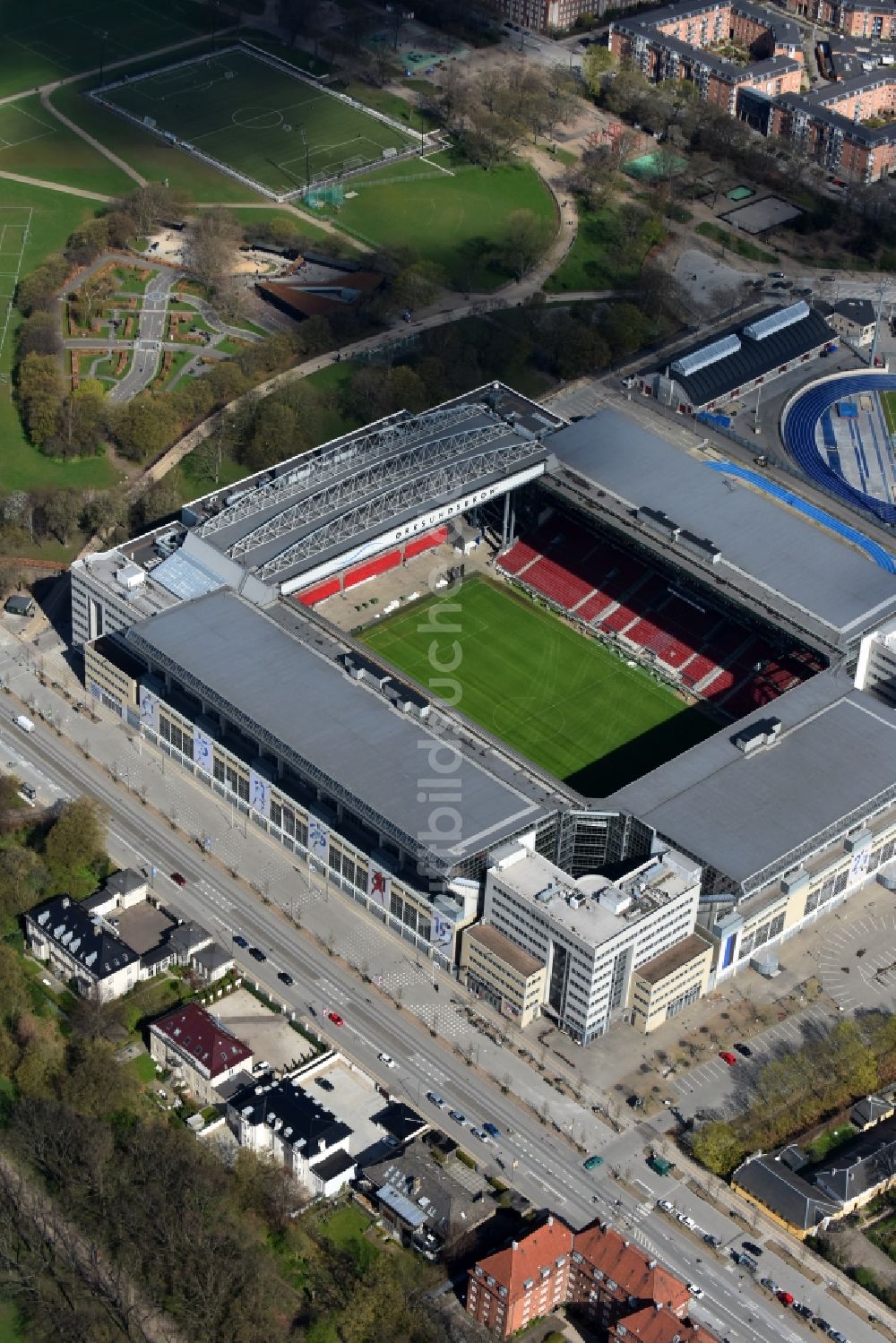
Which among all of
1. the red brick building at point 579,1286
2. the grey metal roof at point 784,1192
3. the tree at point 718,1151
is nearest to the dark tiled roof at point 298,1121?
the red brick building at point 579,1286

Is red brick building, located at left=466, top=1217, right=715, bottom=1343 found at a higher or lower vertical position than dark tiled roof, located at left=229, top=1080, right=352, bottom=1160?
higher

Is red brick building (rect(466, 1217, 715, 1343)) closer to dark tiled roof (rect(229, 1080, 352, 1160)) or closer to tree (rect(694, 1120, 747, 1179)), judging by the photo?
tree (rect(694, 1120, 747, 1179))

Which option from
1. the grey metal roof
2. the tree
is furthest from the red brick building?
the tree

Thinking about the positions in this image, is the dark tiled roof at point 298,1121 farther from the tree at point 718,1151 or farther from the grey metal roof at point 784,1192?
the grey metal roof at point 784,1192

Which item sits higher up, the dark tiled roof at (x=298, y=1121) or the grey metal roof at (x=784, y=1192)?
the grey metal roof at (x=784, y=1192)

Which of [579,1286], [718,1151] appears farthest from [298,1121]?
[718,1151]

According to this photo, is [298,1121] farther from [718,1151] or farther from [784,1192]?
[784,1192]

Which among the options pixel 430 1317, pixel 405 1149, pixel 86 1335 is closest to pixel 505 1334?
pixel 430 1317

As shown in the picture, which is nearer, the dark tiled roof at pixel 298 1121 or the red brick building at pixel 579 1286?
the red brick building at pixel 579 1286

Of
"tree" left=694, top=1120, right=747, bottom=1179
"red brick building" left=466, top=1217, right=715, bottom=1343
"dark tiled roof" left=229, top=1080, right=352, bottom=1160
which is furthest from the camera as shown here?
"tree" left=694, top=1120, right=747, bottom=1179
